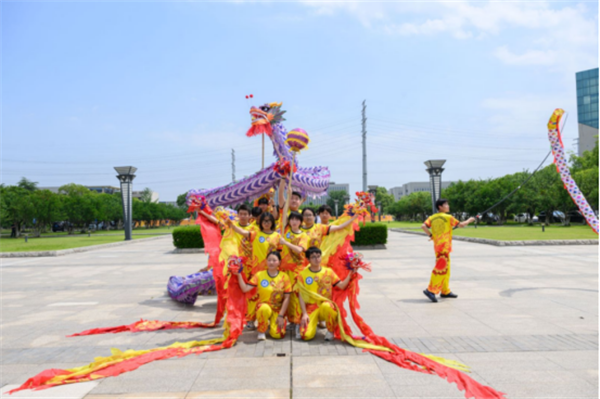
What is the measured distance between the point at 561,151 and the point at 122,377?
7.31 meters

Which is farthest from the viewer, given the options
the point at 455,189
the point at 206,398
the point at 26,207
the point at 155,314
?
the point at 455,189

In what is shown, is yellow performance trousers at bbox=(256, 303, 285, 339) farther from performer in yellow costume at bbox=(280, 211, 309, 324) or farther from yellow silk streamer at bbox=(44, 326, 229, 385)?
yellow silk streamer at bbox=(44, 326, 229, 385)

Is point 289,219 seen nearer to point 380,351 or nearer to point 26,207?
point 380,351

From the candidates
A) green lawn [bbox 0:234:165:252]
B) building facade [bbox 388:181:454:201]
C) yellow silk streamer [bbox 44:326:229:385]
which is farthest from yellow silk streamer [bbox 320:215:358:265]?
building facade [bbox 388:181:454:201]

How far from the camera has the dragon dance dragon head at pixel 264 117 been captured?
6.78 meters

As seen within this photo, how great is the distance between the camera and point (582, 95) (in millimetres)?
65562

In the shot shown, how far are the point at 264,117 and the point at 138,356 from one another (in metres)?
4.20

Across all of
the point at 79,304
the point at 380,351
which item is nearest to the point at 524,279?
the point at 380,351

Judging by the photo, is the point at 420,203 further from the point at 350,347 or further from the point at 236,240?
the point at 350,347

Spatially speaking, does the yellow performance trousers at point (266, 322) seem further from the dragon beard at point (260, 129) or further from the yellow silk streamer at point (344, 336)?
the dragon beard at point (260, 129)

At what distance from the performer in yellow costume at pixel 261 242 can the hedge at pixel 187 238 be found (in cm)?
Answer: 1161

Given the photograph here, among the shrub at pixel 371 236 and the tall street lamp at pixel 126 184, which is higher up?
the tall street lamp at pixel 126 184

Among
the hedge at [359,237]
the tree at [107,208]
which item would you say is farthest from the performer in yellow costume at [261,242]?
the tree at [107,208]

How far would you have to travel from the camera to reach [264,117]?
267 inches
